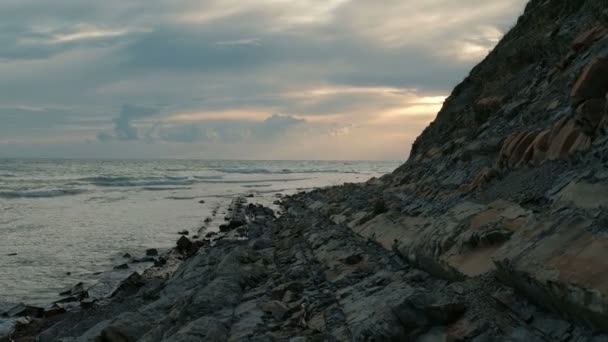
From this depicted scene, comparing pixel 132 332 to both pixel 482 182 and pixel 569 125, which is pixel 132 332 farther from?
pixel 569 125

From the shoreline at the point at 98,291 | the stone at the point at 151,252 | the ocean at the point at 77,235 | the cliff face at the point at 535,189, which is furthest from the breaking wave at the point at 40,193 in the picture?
the cliff face at the point at 535,189

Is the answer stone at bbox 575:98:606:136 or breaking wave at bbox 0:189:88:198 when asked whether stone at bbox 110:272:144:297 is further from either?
breaking wave at bbox 0:189:88:198

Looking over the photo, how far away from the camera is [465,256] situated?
6.98 meters

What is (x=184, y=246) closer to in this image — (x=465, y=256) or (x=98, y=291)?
(x=98, y=291)

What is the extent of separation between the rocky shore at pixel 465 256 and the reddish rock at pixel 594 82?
21 millimetres

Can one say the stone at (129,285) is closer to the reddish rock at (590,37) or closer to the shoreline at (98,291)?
the shoreline at (98,291)

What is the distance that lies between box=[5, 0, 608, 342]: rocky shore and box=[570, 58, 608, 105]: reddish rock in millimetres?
21

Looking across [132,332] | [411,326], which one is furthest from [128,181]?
[411,326]

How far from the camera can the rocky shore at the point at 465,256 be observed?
201 inches

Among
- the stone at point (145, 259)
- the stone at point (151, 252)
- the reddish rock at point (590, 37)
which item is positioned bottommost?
the stone at point (145, 259)

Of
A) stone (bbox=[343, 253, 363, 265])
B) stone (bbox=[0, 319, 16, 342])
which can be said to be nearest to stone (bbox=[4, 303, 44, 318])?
stone (bbox=[0, 319, 16, 342])

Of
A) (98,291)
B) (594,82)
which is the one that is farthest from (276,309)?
(98,291)

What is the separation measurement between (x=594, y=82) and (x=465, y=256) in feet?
11.2

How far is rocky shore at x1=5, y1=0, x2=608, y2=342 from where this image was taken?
5111 millimetres
